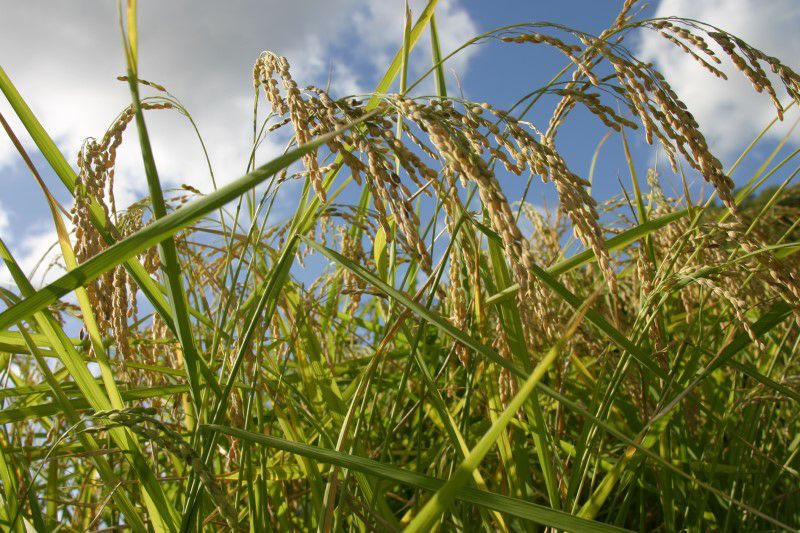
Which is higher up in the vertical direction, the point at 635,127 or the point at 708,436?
the point at 635,127

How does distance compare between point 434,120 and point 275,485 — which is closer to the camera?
point 434,120

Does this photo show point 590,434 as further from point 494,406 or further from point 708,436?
point 708,436

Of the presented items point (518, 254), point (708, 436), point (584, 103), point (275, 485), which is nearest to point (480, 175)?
point (518, 254)

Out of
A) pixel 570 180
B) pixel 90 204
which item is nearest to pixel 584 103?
pixel 570 180

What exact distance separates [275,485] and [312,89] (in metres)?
1.28

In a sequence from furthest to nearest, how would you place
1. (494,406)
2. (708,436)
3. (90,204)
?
1. (708,436)
2. (494,406)
3. (90,204)

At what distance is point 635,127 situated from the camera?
1342 millimetres

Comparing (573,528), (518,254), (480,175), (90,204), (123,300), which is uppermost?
(90,204)

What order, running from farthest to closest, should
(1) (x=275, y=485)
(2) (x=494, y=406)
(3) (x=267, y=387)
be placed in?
(1) (x=275, y=485)
(3) (x=267, y=387)
(2) (x=494, y=406)

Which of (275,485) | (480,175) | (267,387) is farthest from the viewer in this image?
(275,485)

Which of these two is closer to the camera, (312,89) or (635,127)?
(312,89)

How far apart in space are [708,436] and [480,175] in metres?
1.78

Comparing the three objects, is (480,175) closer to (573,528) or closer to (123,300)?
(573,528)

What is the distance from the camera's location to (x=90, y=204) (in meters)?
1.26
